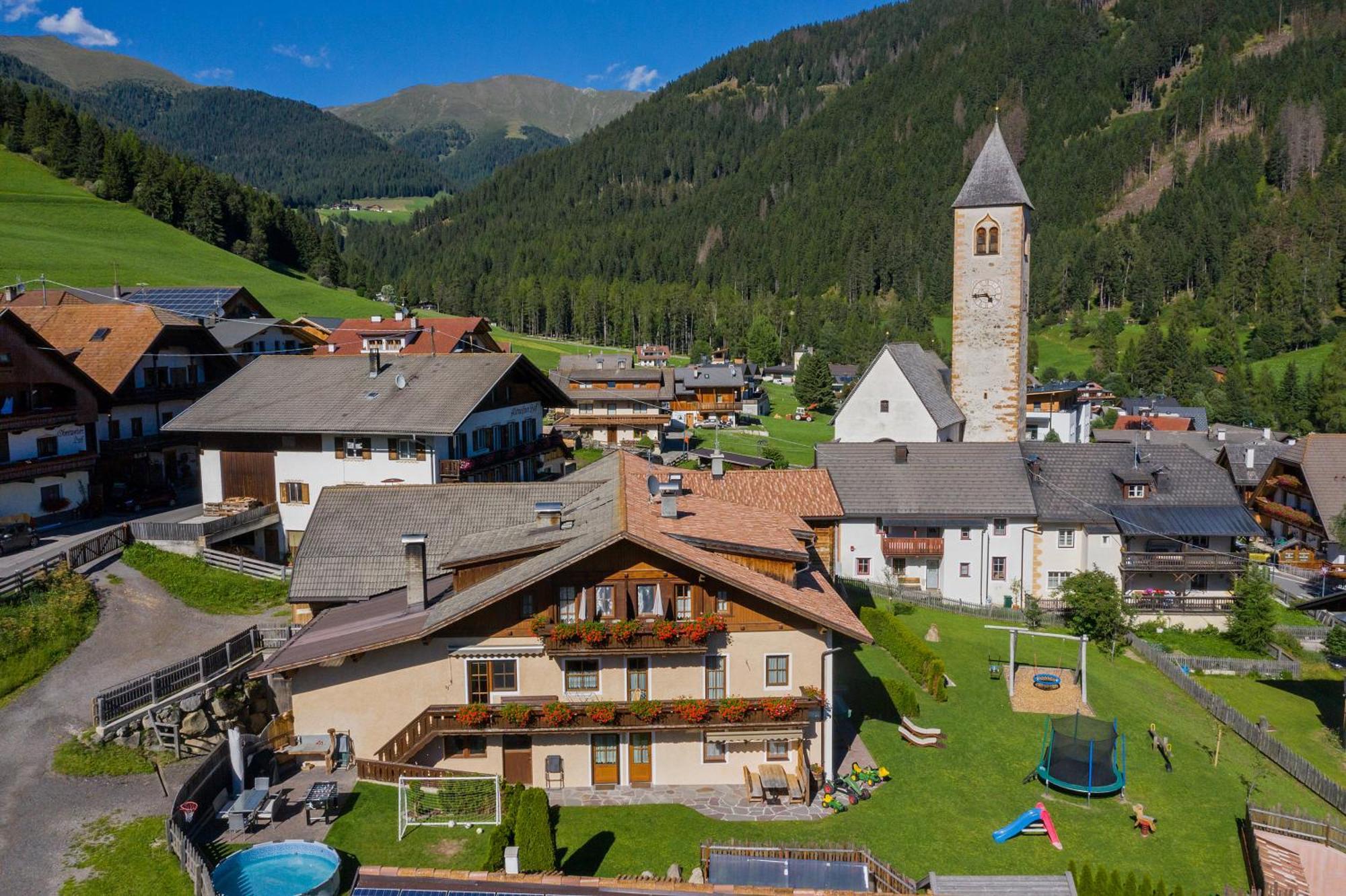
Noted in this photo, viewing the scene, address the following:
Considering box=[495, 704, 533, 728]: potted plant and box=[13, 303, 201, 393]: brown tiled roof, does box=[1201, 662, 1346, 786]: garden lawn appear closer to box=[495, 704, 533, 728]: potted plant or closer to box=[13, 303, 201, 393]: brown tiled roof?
box=[495, 704, 533, 728]: potted plant

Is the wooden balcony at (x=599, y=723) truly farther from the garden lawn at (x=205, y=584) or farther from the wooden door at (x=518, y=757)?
the garden lawn at (x=205, y=584)

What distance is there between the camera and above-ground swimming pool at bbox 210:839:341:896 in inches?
786

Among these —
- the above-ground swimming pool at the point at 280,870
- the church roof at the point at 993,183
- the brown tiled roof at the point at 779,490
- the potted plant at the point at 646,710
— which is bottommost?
the above-ground swimming pool at the point at 280,870

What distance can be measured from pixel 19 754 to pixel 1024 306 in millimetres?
63832

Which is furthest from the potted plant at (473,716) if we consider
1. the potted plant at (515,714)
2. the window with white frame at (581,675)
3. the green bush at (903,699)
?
the green bush at (903,699)

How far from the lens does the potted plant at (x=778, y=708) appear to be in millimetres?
26578

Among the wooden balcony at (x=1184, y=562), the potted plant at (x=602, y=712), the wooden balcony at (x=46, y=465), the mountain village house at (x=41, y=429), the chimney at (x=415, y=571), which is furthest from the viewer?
the wooden balcony at (x=1184, y=562)

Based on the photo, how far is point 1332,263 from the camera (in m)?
156

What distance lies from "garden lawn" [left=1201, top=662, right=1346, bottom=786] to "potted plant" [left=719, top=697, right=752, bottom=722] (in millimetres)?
21748

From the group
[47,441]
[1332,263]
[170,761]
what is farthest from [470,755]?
[1332,263]

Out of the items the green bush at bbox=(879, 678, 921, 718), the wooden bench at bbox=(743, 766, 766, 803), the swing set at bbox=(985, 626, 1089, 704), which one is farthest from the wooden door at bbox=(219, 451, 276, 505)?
the swing set at bbox=(985, 626, 1089, 704)

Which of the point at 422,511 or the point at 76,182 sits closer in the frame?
the point at 422,511

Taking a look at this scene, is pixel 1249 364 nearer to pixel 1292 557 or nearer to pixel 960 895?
pixel 1292 557

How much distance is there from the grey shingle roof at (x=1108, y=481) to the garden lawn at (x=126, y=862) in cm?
4489
